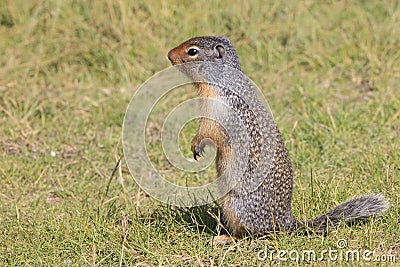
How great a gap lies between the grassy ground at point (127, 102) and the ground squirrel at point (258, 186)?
92mm

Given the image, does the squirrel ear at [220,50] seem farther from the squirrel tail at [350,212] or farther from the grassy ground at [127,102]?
the squirrel tail at [350,212]

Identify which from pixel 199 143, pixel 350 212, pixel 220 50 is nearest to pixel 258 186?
pixel 199 143

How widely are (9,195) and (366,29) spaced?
3652 millimetres

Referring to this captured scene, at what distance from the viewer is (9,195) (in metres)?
5.05

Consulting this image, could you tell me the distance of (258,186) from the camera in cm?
388

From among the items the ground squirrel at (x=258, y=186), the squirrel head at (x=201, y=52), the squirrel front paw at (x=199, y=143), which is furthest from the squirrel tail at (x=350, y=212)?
the squirrel head at (x=201, y=52)

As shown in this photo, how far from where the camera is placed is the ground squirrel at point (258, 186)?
12.8ft

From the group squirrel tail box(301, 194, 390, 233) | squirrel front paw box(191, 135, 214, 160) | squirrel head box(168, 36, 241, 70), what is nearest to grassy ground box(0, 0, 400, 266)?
squirrel tail box(301, 194, 390, 233)

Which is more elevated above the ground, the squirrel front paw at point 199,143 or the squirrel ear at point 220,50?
the squirrel ear at point 220,50

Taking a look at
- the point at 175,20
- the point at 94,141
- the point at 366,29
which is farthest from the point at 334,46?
the point at 94,141

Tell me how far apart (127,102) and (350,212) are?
2.96m

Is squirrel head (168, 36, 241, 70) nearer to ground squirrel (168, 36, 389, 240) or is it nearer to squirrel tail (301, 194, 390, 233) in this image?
ground squirrel (168, 36, 389, 240)

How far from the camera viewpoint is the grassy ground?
402 centimetres

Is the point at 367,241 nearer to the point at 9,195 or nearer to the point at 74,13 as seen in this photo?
the point at 9,195
